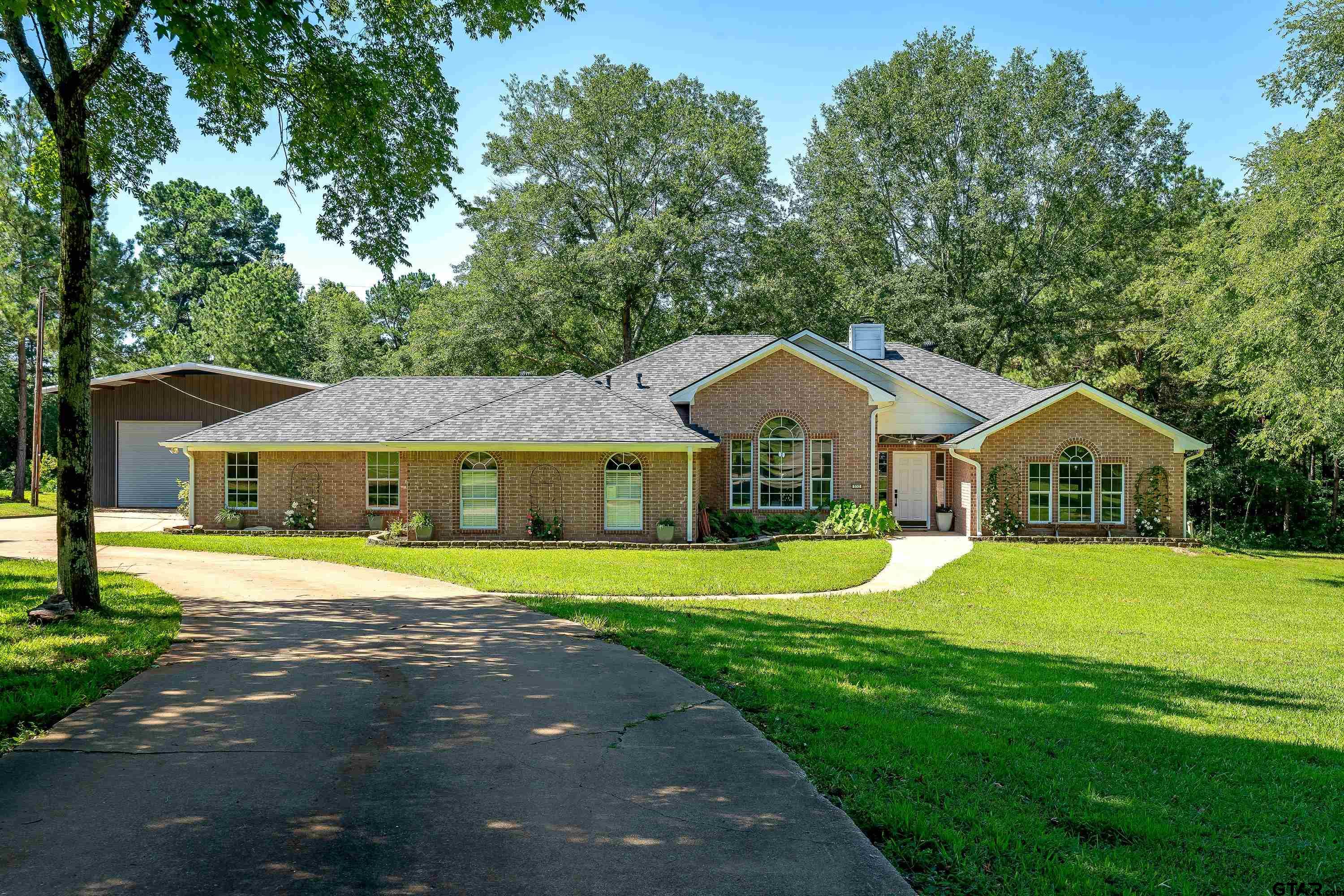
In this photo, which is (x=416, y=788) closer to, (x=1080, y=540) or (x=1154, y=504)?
(x=1080, y=540)

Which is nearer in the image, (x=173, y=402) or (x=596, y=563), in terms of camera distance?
(x=596, y=563)

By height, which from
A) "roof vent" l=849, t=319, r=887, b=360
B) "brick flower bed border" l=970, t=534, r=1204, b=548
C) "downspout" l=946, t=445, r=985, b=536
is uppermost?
"roof vent" l=849, t=319, r=887, b=360

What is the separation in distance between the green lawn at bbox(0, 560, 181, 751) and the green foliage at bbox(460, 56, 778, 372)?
26.5 m

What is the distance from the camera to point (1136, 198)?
125 feet

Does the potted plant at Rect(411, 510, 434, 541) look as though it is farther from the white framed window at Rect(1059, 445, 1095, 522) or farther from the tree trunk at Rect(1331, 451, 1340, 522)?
the tree trunk at Rect(1331, 451, 1340, 522)

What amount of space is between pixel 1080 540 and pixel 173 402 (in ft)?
98.1

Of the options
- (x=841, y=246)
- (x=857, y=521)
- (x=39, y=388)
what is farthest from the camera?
(x=841, y=246)

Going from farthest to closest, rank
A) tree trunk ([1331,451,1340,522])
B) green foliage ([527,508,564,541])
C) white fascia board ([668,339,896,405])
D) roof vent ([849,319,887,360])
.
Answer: tree trunk ([1331,451,1340,522]), roof vent ([849,319,887,360]), white fascia board ([668,339,896,405]), green foliage ([527,508,564,541])

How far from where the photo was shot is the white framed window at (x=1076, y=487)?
909 inches

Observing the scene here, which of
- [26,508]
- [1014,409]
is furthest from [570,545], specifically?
[26,508]

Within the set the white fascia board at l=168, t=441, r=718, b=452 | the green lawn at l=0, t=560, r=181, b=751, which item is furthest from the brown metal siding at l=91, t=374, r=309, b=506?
the green lawn at l=0, t=560, r=181, b=751

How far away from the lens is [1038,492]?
23.1m

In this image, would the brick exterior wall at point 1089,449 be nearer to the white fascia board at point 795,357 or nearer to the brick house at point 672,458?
the brick house at point 672,458

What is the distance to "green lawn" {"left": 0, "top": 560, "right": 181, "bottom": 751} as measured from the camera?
6219 mm
